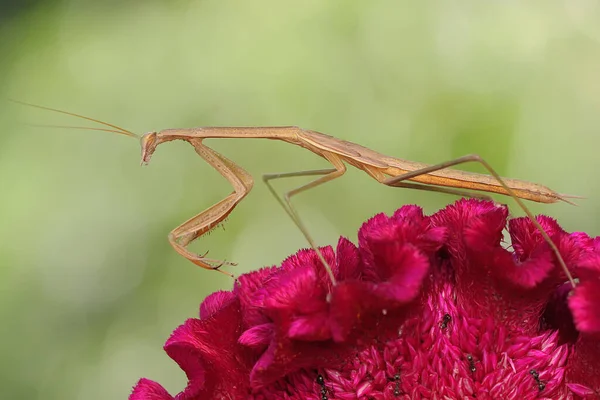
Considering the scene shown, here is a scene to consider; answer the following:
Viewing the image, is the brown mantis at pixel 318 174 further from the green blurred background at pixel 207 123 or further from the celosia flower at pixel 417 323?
the green blurred background at pixel 207 123

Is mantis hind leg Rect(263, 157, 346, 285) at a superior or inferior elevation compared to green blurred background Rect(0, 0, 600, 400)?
inferior

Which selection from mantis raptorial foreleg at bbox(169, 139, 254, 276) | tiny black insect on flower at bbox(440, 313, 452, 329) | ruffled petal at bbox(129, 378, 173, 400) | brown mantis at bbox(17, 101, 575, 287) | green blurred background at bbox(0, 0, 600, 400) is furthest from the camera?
green blurred background at bbox(0, 0, 600, 400)

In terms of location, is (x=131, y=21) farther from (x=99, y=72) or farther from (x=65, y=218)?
(x=65, y=218)

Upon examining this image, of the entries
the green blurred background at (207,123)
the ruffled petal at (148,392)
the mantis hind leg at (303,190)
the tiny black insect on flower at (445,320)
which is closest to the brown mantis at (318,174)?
the mantis hind leg at (303,190)

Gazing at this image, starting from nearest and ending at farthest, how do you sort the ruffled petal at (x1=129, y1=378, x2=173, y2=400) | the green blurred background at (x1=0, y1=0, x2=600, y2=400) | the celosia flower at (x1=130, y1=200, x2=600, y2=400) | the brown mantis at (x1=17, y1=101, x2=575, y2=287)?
the celosia flower at (x1=130, y1=200, x2=600, y2=400) → the ruffled petal at (x1=129, y1=378, x2=173, y2=400) → the brown mantis at (x1=17, y1=101, x2=575, y2=287) → the green blurred background at (x1=0, y1=0, x2=600, y2=400)

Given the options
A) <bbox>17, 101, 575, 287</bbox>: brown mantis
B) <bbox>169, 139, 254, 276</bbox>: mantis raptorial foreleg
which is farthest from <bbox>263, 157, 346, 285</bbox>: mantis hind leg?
<bbox>169, 139, 254, 276</bbox>: mantis raptorial foreleg


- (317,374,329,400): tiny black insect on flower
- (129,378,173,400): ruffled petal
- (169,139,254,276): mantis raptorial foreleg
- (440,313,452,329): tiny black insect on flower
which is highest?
(169,139,254,276): mantis raptorial foreleg

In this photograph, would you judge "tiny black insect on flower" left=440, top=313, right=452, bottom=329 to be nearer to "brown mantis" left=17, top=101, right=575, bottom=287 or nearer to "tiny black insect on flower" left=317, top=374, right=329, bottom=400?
"tiny black insect on flower" left=317, top=374, right=329, bottom=400
